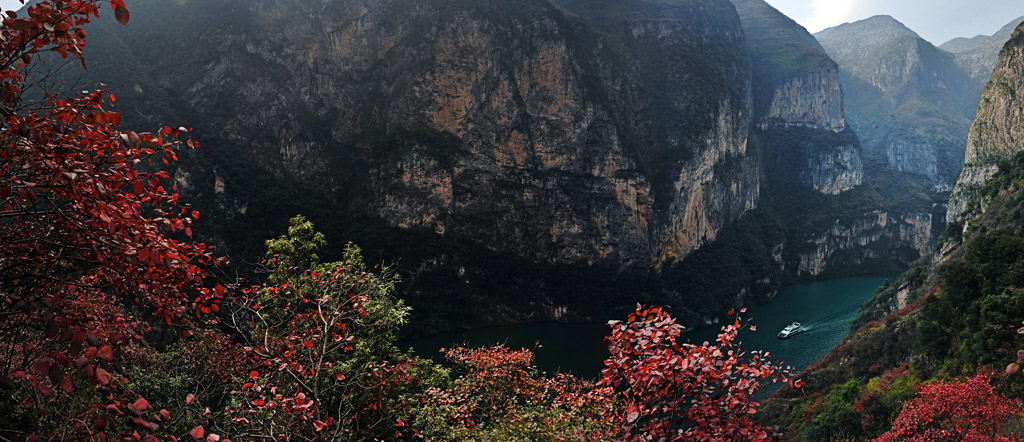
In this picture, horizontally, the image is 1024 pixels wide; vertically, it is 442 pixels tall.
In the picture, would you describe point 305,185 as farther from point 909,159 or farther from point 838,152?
point 909,159

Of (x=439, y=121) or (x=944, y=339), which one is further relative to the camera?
(x=439, y=121)

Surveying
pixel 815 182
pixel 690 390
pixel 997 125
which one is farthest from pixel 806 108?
pixel 690 390

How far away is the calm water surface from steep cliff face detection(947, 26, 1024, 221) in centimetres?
→ 1927

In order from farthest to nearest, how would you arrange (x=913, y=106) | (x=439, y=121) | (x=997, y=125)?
(x=913, y=106) < (x=439, y=121) < (x=997, y=125)

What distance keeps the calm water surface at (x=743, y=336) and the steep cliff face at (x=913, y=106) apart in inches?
3497

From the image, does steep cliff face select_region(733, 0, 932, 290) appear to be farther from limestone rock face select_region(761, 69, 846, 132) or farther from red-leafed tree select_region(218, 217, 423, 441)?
red-leafed tree select_region(218, 217, 423, 441)

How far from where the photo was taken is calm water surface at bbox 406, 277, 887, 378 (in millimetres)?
50562

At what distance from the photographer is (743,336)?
58.8 meters

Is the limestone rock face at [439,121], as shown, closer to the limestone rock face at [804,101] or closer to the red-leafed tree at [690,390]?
the limestone rock face at [804,101]

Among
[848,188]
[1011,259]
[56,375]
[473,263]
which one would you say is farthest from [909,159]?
[56,375]

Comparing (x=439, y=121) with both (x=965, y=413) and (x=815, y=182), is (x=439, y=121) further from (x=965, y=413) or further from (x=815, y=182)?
(x=815, y=182)

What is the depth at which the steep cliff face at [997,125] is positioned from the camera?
160 ft

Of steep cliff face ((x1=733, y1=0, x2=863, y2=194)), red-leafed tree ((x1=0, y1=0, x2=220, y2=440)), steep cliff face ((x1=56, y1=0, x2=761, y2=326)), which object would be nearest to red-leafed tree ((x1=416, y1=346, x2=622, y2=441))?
red-leafed tree ((x1=0, y1=0, x2=220, y2=440))

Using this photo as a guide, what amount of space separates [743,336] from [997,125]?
115 feet
